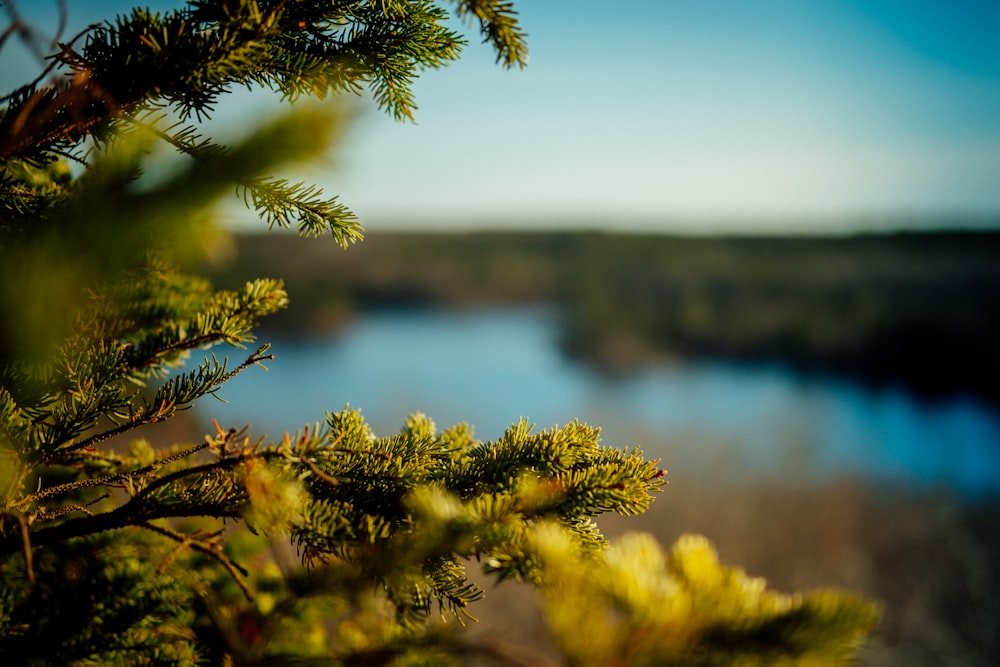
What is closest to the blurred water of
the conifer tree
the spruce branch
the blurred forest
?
the blurred forest

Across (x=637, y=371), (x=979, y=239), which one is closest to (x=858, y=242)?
(x=979, y=239)

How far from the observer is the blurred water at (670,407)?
4.33 meters

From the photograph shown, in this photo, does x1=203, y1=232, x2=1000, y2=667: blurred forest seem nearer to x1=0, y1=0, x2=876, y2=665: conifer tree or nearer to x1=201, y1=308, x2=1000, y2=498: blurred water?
x1=0, y1=0, x2=876, y2=665: conifer tree

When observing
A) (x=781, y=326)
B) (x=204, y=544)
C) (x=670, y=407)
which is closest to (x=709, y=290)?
(x=781, y=326)

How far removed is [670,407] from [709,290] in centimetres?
270

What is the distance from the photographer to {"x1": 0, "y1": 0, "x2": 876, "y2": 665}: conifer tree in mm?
244

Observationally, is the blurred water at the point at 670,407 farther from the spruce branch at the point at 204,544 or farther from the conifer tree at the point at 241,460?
the spruce branch at the point at 204,544

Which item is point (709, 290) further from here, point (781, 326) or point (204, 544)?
point (204, 544)

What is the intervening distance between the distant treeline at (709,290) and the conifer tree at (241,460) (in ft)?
16.5

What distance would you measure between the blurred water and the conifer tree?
122 inches

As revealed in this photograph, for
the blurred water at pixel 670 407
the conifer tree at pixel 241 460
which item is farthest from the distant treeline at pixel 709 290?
the conifer tree at pixel 241 460

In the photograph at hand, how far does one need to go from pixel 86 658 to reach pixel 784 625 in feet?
1.61

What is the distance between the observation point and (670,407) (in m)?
5.44

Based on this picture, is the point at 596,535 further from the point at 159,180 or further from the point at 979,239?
the point at 979,239
